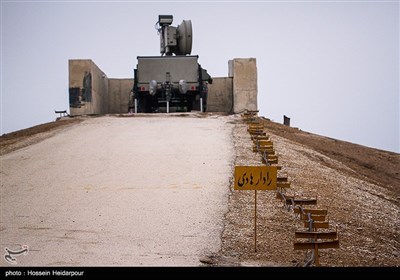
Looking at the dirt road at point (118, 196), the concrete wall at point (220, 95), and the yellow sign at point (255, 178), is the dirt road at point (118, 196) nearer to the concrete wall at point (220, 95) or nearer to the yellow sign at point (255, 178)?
the yellow sign at point (255, 178)

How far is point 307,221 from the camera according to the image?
32.9 feet

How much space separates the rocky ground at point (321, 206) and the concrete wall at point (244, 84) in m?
6.33

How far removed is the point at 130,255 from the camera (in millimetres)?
8516

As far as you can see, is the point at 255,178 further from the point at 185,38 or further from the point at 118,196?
the point at 185,38

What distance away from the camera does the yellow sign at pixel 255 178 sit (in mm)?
9250

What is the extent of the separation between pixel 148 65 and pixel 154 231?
1707 cm

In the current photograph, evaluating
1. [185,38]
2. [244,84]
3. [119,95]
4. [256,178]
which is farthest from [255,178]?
[119,95]

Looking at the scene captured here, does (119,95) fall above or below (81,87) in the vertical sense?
below

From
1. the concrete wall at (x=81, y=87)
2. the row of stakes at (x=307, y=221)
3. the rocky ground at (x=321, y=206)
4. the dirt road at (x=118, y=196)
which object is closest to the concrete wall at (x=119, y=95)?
the concrete wall at (x=81, y=87)

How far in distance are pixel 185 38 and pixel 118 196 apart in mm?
17921

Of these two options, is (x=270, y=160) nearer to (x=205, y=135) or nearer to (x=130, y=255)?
(x=205, y=135)

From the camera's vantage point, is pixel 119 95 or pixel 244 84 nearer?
pixel 244 84

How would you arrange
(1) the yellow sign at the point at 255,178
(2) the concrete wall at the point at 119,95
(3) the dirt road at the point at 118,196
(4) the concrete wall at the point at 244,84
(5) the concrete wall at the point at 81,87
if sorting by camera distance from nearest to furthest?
(3) the dirt road at the point at 118,196 → (1) the yellow sign at the point at 255,178 → (5) the concrete wall at the point at 81,87 → (4) the concrete wall at the point at 244,84 → (2) the concrete wall at the point at 119,95
